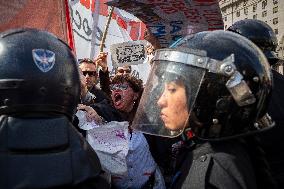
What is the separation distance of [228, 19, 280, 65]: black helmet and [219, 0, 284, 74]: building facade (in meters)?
46.6

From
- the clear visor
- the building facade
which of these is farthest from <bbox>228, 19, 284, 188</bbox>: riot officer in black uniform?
the building facade

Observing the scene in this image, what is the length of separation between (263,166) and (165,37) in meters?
2.96

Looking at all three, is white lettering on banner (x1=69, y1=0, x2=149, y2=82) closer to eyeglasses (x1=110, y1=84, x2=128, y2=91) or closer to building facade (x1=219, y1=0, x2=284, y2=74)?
eyeglasses (x1=110, y1=84, x2=128, y2=91)

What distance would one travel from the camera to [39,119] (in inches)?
54.8

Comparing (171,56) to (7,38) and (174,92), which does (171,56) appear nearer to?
(174,92)


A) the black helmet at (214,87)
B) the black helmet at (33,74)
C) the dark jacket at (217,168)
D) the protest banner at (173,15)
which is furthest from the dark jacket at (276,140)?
the protest banner at (173,15)

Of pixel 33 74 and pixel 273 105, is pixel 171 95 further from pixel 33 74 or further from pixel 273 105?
pixel 273 105

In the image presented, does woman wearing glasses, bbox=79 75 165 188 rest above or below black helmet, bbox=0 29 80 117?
below

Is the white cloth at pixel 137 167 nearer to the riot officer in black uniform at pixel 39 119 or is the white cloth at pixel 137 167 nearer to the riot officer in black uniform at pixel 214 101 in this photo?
the riot officer in black uniform at pixel 214 101

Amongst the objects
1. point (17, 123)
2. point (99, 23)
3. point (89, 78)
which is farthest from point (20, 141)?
point (99, 23)

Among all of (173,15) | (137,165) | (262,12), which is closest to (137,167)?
(137,165)

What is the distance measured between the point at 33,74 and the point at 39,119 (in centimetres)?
17

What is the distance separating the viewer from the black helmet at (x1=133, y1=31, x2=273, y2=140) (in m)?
1.60

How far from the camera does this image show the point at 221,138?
1.56 m
